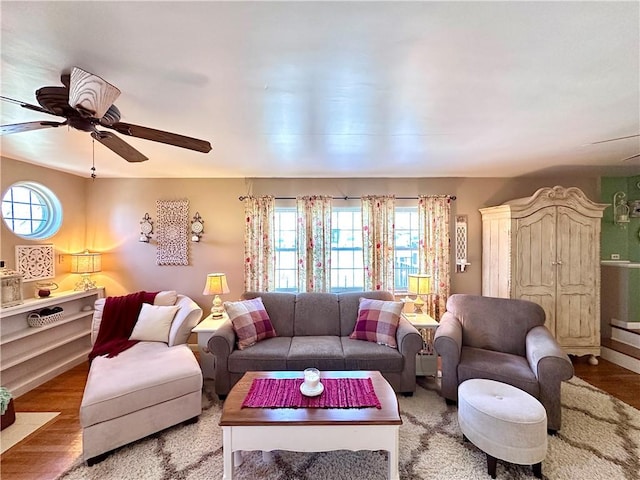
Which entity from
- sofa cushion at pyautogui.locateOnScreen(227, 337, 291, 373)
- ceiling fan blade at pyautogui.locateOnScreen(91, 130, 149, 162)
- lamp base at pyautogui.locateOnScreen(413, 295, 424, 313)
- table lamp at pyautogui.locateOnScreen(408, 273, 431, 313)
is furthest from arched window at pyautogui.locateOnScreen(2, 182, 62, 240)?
lamp base at pyautogui.locateOnScreen(413, 295, 424, 313)

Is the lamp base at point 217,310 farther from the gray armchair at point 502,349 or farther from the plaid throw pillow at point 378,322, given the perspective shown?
the gray armchair at point 502,349

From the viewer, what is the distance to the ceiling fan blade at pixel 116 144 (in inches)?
65.8

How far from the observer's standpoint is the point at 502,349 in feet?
9.47

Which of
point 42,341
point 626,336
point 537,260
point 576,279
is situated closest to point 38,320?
point 42,341

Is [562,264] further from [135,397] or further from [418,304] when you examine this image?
[135,397]

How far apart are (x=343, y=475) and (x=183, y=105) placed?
264cm

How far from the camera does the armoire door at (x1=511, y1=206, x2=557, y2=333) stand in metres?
3.57

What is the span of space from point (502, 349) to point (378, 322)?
3.99ft

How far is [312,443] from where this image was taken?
177 cm

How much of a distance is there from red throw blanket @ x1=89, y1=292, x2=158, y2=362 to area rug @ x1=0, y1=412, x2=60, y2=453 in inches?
24.2

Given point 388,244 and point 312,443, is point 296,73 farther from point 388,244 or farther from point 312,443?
point 388,244

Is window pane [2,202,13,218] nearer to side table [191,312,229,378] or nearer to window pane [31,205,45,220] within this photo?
window pane [31,205,45,220]

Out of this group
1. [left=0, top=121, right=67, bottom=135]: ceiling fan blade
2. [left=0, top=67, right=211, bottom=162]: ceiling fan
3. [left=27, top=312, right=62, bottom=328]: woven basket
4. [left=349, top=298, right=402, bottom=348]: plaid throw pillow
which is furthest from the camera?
[left=27, top=312, right=62, bottom=328]: woven basket

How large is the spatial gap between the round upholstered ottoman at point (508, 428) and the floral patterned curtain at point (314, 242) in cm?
236
